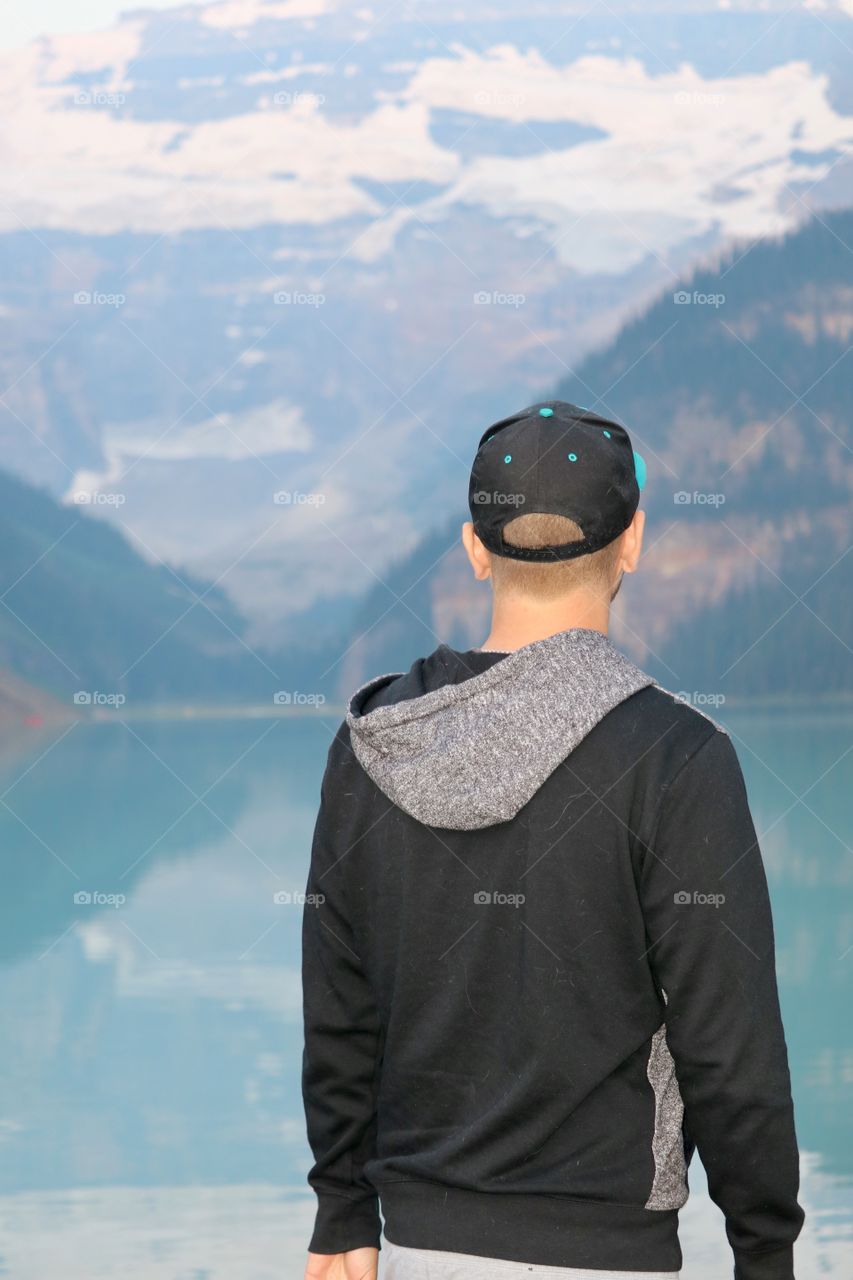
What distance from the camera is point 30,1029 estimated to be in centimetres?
458

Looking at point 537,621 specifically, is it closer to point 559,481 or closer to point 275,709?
point 559,481

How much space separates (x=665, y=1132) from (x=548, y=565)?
352 millimetres

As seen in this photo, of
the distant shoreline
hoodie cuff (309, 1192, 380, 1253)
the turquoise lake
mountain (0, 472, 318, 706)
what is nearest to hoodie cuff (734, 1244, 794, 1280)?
hoodie cuff (309, 1192, 380, 1253)

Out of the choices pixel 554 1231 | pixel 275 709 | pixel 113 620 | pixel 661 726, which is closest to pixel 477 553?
pixel 661 726

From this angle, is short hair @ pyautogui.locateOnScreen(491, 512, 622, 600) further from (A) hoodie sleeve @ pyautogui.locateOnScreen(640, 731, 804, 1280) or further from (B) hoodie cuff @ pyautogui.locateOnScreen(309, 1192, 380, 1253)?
(B) hoodie cuff @ pyautogui.locateOnScreen(309, 1192, 380, 1253)

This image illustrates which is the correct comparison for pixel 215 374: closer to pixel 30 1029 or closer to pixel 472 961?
pixel 30 1029

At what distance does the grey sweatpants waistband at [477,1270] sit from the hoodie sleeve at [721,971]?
0.28ft

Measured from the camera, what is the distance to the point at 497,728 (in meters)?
0.89

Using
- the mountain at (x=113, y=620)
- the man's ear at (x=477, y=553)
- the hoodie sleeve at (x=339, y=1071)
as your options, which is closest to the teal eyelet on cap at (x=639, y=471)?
the man's ear at (x=477, y=553)

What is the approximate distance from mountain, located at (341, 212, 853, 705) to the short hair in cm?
2409

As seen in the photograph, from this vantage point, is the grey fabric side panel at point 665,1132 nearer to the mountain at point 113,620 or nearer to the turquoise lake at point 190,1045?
the turquoise lake at point 190,1045

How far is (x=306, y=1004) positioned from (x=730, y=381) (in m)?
32.9

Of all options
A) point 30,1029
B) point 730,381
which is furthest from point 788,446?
point 30,1029

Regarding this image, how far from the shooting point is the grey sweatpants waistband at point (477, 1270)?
868 mm
